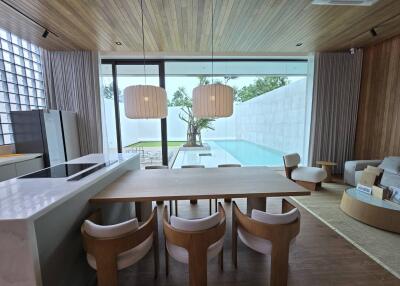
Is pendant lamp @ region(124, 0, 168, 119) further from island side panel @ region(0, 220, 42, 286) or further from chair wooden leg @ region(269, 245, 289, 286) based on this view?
chair wooden leg @ region(269, 245, 289, 286)

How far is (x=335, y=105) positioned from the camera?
15.7 feet

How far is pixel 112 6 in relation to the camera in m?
2.69

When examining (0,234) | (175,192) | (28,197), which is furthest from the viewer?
(175,192)

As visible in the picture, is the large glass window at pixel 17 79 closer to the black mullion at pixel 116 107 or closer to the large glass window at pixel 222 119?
the large glass window at pixel 222 119

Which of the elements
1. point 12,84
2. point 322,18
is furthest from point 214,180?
point 12,84

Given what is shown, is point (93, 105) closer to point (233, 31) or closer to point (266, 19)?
point (233, 31)

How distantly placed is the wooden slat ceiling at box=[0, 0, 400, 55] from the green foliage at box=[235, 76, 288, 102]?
1077mm

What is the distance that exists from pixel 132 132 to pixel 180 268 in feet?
13.0

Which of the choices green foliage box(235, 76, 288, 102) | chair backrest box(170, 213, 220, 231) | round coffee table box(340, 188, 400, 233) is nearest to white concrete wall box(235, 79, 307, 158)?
green foliage box(235, 76, 288, 102)

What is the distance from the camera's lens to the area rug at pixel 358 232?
83.0 inches

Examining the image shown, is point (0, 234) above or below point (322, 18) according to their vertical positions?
below

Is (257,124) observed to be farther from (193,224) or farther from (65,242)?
(65,242)

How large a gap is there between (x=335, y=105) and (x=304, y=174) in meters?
2.05

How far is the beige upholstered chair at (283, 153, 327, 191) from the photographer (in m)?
4.03
